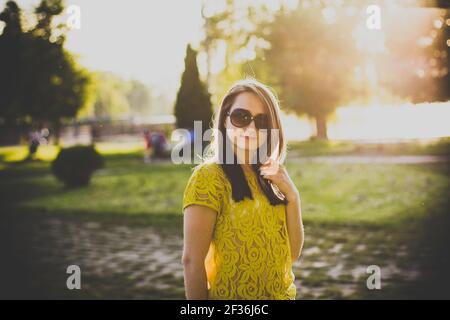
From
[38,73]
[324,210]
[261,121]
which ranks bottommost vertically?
[324,210]

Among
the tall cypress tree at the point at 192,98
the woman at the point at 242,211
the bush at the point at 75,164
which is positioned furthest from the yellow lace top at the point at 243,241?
the tall cypress tree at the point at 192,98

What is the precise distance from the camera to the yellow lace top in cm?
200

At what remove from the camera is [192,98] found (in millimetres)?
19859

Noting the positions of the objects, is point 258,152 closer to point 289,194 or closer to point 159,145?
point 289,194

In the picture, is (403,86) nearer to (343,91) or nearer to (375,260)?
(375,260)

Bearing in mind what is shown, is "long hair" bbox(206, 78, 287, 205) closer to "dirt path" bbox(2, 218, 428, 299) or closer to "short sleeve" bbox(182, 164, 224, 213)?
"short sleeve" bbox(182, 164, 224, 213)

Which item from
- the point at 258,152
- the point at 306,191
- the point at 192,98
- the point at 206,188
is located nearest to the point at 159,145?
the point at 192,98

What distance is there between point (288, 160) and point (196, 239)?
60.9ft

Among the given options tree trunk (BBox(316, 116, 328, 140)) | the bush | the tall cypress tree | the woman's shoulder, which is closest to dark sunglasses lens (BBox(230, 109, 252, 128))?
the woman's shoulder

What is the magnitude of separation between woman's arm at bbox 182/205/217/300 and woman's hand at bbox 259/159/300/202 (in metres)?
0.29

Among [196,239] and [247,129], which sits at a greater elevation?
[247,129]

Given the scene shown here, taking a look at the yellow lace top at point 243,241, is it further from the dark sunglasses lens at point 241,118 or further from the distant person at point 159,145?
the distant person at point 159,145

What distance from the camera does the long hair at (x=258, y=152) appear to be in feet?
6.65
